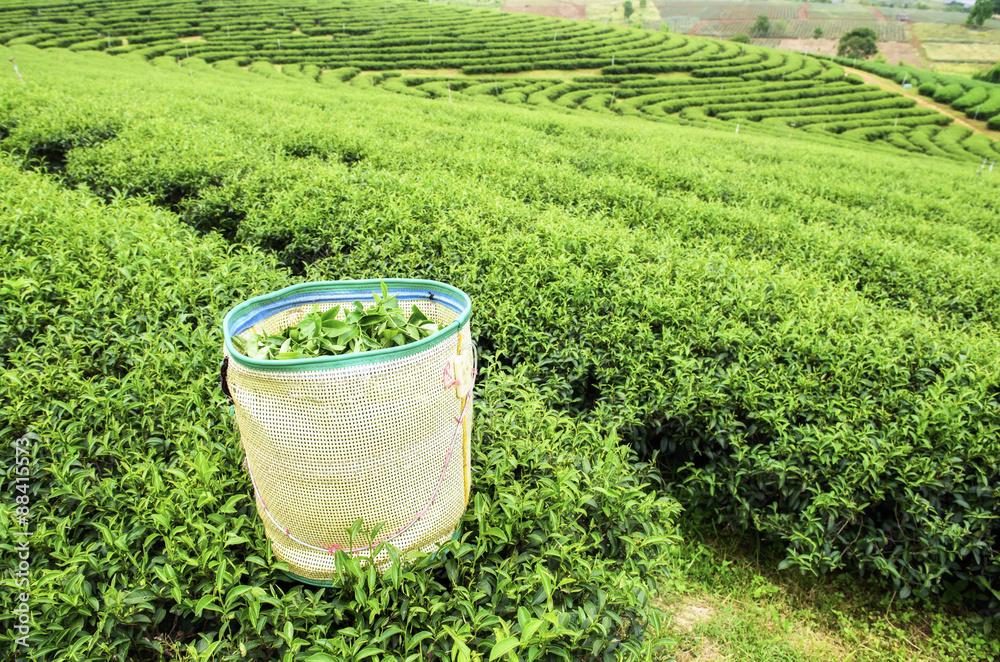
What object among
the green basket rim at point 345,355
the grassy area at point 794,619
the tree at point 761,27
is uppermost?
the tree at point 761,27

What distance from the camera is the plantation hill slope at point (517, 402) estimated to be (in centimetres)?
156

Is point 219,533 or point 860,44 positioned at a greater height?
point 860,44

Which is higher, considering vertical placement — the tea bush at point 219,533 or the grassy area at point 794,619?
the tea bush at point 219,533

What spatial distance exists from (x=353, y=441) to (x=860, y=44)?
60.9 m

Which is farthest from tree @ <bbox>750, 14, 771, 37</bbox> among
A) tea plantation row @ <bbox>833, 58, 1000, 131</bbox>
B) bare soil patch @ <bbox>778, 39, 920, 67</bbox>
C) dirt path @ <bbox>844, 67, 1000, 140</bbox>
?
dirt path @ <bbox>844, 67, 1000, 140</bbox>

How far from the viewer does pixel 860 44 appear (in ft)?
154

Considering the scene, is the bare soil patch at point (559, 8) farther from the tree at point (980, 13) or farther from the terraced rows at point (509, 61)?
the tree at point (980, 13)

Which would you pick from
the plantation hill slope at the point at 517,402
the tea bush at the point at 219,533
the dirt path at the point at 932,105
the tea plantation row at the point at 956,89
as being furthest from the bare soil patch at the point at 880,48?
the tea bush at the point at 219,533

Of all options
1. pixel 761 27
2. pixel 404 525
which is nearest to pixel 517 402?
pixel 404 525

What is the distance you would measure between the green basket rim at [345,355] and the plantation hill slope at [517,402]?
0.58 meters

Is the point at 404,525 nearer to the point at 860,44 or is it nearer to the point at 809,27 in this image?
the point at 860,44

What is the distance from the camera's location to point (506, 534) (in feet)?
5.61

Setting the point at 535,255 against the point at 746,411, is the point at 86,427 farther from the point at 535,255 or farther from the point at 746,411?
the point at 746,411

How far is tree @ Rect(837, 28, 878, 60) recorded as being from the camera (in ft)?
153
